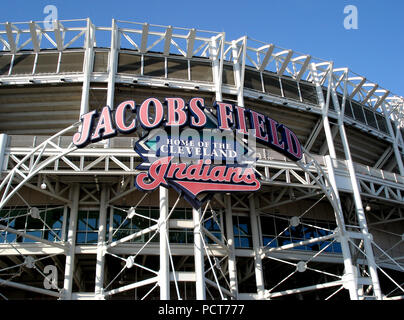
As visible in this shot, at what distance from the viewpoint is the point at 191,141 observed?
2086 cm

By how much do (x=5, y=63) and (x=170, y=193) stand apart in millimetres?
13598

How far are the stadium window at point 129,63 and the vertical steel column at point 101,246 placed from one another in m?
7.86

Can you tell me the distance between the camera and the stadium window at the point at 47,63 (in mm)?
27391

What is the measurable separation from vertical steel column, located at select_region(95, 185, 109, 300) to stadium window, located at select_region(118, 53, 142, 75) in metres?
7.86

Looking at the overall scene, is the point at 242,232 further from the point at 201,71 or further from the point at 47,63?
the point at 47,63

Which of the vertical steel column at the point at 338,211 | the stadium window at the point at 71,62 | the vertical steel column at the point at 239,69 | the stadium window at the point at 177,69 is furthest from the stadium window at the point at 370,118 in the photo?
the stadium window at the point at 71,62

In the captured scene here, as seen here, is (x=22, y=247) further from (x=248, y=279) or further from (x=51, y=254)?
(x=248, y=279)

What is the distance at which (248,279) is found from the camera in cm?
2906

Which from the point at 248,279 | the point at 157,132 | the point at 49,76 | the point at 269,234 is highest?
the point at 49,76

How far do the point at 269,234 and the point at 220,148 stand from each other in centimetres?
921

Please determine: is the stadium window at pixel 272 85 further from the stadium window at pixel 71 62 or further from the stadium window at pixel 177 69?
the stadium window at pixel 71 62

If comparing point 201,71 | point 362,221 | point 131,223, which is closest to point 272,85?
point 201,71
